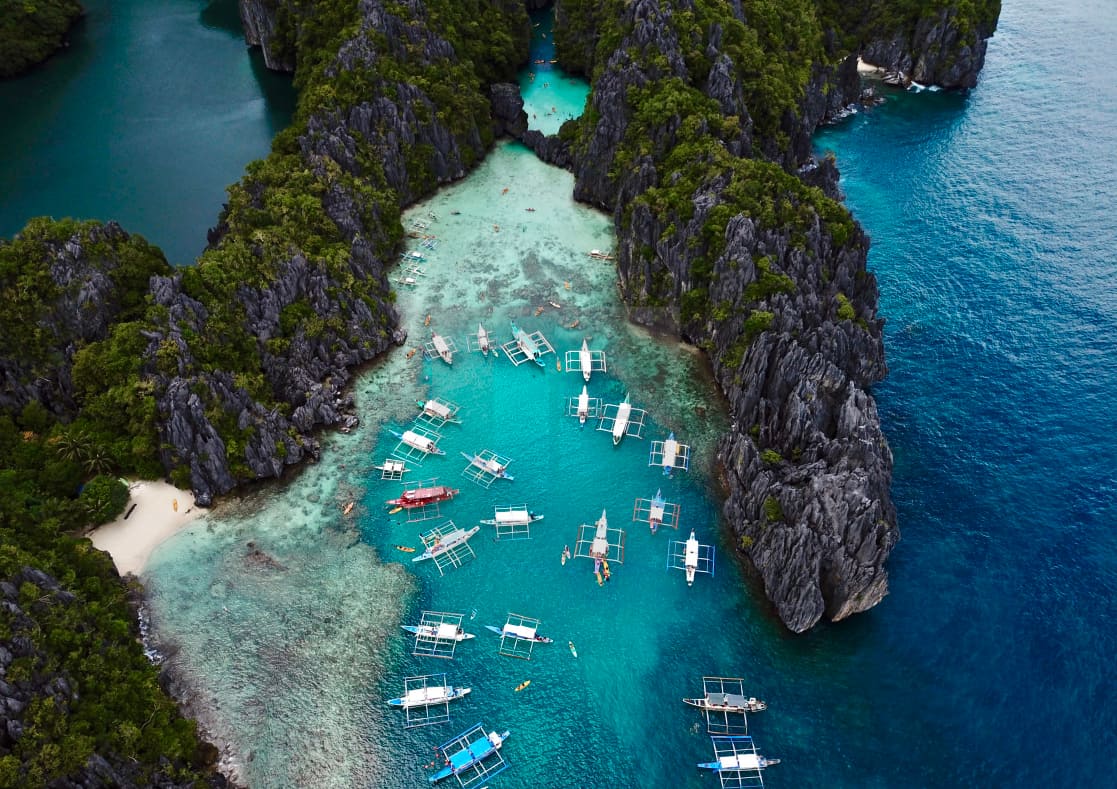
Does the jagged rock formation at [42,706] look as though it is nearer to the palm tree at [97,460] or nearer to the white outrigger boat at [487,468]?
the palm tree at [97,460]

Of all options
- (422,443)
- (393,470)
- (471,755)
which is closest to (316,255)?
(422,443)

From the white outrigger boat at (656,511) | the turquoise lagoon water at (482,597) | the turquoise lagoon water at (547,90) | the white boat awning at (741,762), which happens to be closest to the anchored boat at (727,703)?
the turquoise lagoon water at (482,597)

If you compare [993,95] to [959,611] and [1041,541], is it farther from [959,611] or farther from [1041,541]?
[959,611]

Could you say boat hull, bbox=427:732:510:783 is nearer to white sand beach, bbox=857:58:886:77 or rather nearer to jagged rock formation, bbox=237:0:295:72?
jagged rock formation, bbox=237:0:295:72

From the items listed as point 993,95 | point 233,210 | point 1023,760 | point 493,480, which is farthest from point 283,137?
point 993,95

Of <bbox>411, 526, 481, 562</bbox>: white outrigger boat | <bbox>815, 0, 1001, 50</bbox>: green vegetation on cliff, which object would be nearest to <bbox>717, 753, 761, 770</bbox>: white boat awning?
<bbox>411, 526, 481, 562</bbox>: white outrigger boat

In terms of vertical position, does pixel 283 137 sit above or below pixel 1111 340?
above

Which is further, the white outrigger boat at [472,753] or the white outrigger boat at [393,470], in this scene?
the white outrigger boat at [393,470]
